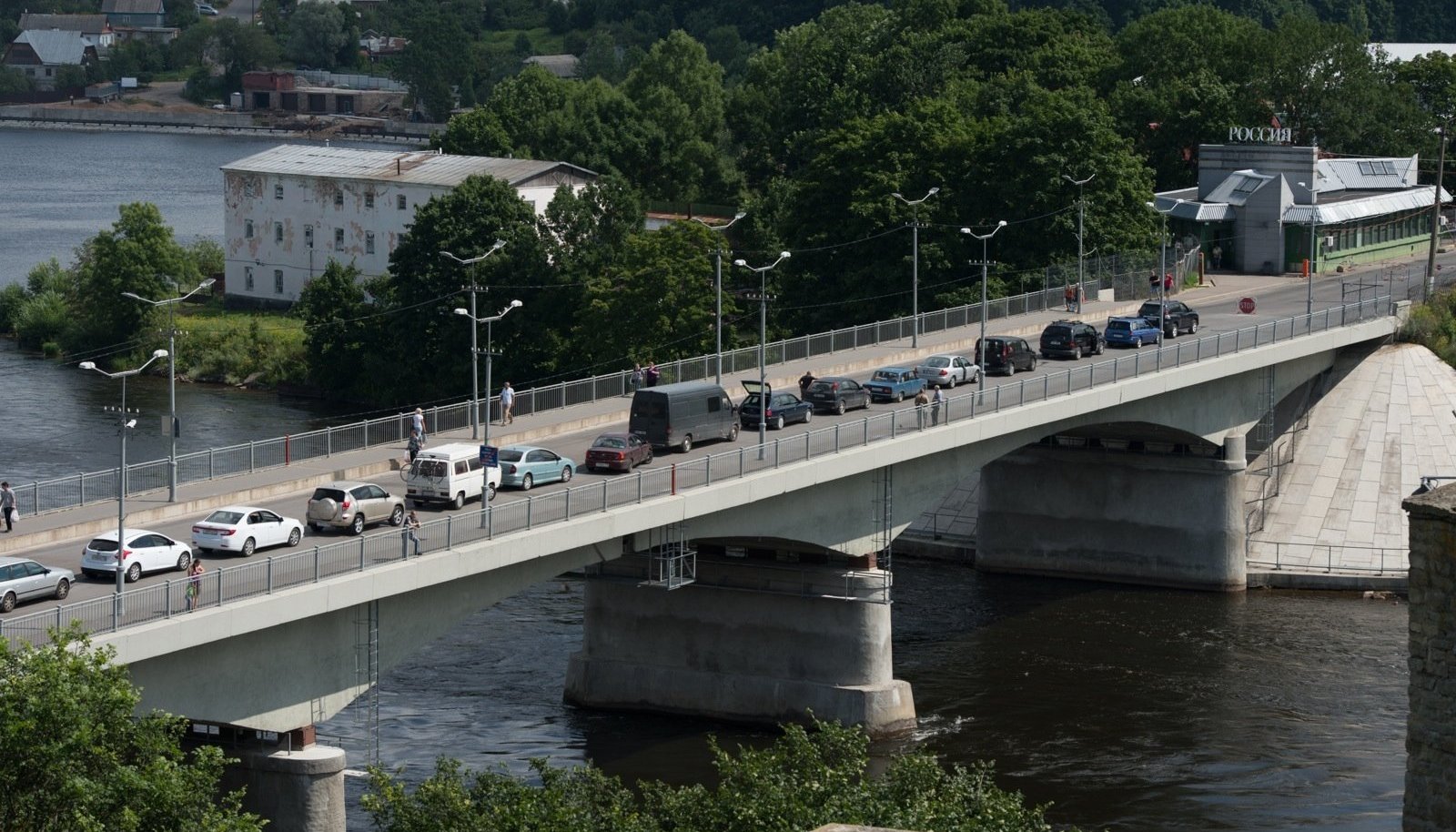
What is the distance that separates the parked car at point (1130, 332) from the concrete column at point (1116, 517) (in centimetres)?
412

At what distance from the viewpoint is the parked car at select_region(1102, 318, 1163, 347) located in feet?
297

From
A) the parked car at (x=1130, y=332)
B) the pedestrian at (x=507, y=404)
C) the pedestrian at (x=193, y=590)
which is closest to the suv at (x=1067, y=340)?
the parked car at (x=1130, y=332)

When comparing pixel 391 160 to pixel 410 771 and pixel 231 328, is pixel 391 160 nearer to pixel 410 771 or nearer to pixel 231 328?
pixel 231 328

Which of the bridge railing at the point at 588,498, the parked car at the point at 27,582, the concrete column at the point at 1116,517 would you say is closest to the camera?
the bridge railing at the point at 588,498

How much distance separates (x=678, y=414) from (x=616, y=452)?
3.69 m

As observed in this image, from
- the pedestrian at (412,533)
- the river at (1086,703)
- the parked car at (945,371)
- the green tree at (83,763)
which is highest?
the parked car at (945,371)

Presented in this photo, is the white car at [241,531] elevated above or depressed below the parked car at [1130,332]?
below

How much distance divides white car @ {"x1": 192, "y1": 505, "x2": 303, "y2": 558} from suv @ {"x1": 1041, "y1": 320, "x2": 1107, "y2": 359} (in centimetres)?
3994

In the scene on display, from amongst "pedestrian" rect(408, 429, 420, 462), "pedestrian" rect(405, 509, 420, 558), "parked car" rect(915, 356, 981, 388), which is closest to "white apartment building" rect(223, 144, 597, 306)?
"parked car" rect(915, 356, 981, 388)

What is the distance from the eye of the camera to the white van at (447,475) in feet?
193

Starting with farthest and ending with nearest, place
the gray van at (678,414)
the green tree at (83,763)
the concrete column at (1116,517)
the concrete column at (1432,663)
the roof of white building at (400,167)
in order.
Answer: the roof of white building at (400,167), the concrete column at (1116,517), the gray van at (678,414), the green tree at (83,763), the concrete column at (1432,663)

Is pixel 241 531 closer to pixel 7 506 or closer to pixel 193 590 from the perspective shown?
pixel 193 590

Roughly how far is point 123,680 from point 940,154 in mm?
82876

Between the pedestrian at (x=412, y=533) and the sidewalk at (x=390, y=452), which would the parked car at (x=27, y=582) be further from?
the pedestrian at (x=412, y=533)
